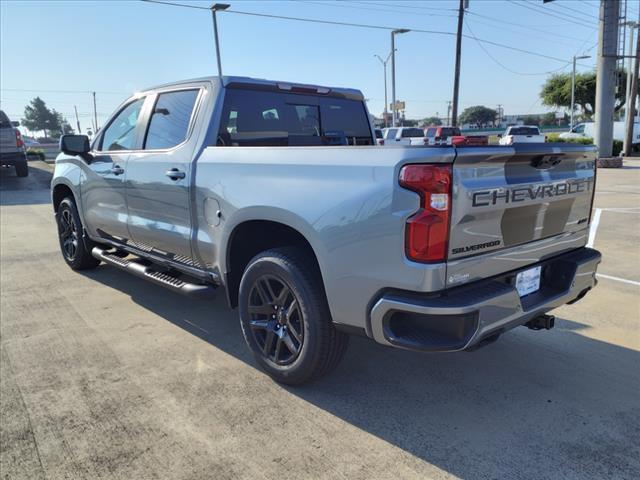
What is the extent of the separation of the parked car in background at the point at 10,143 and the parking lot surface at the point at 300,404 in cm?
1377

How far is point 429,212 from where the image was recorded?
2477mm

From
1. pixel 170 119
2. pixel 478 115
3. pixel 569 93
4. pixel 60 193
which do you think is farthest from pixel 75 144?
pixel 478 115

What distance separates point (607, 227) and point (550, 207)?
6.32m

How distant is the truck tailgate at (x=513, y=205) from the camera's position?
8.35ft

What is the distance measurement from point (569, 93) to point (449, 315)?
60512 millimetres

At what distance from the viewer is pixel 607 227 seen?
846 centimetres

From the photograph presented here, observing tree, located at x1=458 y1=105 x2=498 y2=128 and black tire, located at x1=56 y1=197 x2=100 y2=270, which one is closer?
black tire, located at x1=56 y1=197 x2=100 y2=270

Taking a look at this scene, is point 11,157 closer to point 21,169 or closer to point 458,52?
point 21,169

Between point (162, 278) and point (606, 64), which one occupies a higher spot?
point (606, 64)

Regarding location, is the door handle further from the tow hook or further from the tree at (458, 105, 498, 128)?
the tree at (458, 105, 498, 128)

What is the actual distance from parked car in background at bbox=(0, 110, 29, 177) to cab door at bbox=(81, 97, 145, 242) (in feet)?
43.3

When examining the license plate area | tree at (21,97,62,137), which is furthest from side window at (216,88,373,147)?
tree at (21,97,62,137)

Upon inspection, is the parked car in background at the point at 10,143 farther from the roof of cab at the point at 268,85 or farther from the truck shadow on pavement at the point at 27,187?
the roof of cab at the point at 268,85

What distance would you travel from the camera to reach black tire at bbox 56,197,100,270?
19.6 ft
